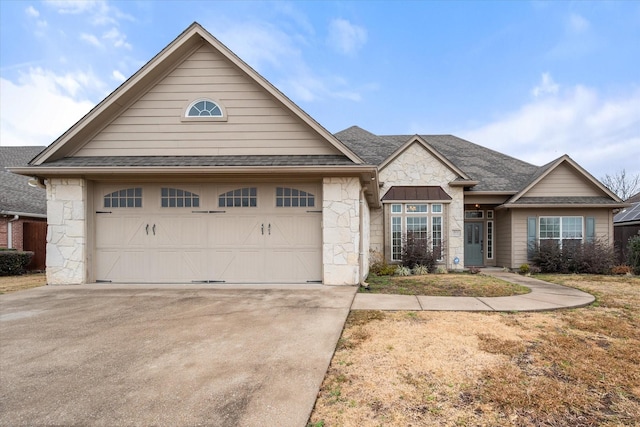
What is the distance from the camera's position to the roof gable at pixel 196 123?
8.48 meters

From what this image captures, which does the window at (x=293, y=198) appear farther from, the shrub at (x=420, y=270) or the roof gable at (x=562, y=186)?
the roof gable at (x=562, y=186)

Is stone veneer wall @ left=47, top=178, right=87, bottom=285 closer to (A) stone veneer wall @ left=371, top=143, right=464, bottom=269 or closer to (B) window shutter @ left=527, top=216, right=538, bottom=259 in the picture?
(A) stone veneer wall @ left=371, top=143, right=464, bottom=269

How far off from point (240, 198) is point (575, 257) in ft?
42.6

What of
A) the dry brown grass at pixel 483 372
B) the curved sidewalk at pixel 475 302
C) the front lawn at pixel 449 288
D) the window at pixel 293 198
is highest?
the window at pixel 293 198

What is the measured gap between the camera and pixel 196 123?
28.1 feet

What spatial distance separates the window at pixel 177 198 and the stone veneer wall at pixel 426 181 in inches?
289

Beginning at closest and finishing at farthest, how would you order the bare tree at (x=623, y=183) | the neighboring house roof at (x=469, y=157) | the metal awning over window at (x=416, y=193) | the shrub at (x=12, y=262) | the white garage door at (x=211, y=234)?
1. the white garage door at (x=211, y=234)
2. the shrub at (x=12, y=262)
3. the metal awning over window at (x=416, y=193)
4. the neighboring house roof at (x=469, y=157)
5. the bare tree at (x=623, y=183)

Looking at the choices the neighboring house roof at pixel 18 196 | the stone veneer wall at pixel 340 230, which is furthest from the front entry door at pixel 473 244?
the neighboring house roof at pixel 18 196

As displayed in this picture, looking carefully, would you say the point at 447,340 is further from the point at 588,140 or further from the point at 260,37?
the point at 588,140

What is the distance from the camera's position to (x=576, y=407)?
2.64m

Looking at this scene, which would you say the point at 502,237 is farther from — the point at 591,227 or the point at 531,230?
the point at 591,227

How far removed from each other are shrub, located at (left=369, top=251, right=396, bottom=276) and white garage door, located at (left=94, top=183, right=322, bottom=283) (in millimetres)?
4019

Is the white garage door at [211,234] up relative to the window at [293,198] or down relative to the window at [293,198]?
down

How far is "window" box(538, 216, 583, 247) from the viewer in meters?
13.4
